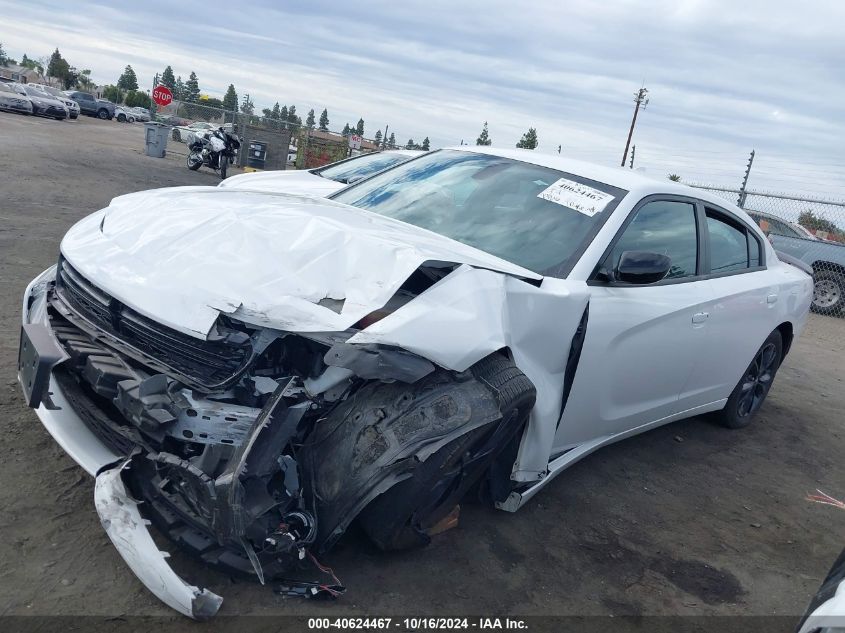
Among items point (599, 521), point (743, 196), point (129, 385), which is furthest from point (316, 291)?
point (743, 196)

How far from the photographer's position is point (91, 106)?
Answer: 150 feet

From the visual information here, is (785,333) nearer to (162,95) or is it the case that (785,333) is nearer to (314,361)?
(314,361)

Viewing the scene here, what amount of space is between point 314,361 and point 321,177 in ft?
20.3

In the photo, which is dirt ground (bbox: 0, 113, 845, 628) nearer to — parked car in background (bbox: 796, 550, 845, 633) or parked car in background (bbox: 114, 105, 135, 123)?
parked car in background (bbox: 796, 550, 845, 633)

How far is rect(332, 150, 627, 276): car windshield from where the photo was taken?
3.40 m

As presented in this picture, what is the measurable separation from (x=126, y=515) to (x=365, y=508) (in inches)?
32.0

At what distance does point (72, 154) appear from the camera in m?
16.2

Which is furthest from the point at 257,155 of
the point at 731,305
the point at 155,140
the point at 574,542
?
the point at 574,542

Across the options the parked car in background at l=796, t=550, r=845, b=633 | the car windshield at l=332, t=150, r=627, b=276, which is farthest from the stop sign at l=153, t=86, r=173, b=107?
the parked car in background at l=796, t=550, r=845, b=633

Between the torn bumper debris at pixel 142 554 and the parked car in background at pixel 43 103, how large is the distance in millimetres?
33435

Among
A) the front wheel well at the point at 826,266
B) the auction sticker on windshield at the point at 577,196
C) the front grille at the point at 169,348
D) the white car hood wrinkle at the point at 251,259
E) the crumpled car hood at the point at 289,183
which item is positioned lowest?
the front wheel well at the point at 826,266

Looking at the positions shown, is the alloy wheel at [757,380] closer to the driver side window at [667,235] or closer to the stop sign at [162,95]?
the driver side window at [667,235]

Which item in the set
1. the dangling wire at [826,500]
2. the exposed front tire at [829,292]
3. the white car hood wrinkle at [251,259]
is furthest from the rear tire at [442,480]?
the exposed front tire at [829,292]

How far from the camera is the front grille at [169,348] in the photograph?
251 centimetres
